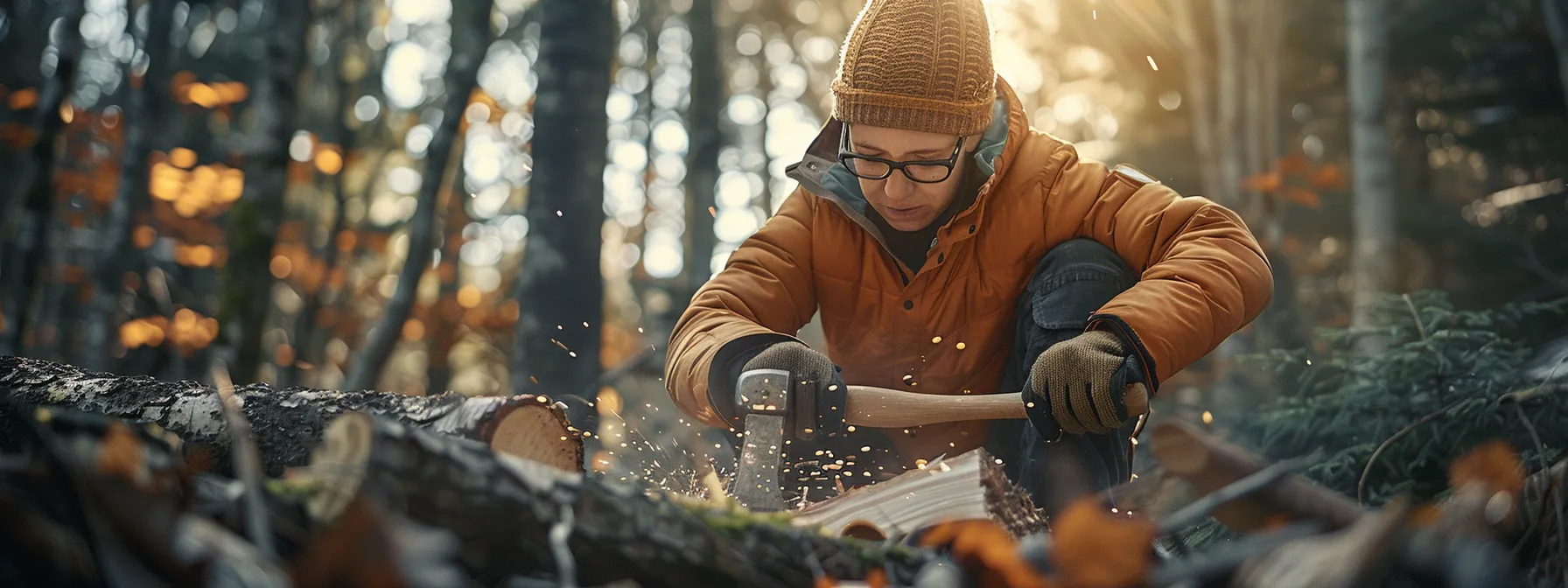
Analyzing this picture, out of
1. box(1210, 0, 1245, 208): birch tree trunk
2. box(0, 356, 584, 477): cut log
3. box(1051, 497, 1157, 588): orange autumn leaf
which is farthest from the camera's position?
box(1210, 0, 1245, 208): birch tree trunk

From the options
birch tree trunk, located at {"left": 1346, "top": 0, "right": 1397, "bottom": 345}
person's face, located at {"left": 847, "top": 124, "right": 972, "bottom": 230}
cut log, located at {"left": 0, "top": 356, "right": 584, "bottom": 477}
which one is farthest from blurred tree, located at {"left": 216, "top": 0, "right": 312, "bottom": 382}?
birch tree trunk, located at {"left": 1346, "top": 0, "right": 1397, "bottom": 345}

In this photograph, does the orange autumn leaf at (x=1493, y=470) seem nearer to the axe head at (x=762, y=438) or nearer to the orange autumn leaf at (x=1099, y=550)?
the orange autumn leaf at (x=1099, y=550)

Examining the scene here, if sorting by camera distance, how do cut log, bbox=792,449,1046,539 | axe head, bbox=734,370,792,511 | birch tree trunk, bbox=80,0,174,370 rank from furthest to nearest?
birch tree trunk, bbox=80,0,174,370, axe head, bbox=734,370,792,511, cut log, bbox=792,449,1046,539

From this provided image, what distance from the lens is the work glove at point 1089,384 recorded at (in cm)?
248

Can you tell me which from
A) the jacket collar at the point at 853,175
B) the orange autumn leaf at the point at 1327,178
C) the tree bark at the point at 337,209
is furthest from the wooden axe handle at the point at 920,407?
the orange autumn leaf at the point at 1327,178

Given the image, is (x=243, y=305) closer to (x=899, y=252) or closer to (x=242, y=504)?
(x=899, y=252)

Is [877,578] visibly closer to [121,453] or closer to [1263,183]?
[121,453]

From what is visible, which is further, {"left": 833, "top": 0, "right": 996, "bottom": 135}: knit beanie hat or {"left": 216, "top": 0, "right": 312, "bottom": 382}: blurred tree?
{"left": 216, "top": 0, "right": 312, "bottom": 382}: blurred tree

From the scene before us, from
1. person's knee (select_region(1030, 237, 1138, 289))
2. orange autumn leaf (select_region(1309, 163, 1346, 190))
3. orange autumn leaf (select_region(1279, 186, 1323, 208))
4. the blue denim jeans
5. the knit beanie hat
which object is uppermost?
the knit beanie hat

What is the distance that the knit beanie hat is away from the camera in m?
3.01

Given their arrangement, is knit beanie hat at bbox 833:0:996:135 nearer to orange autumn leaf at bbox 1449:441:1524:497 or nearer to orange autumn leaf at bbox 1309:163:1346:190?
orange autumn leaf at bbox 1449:441:1524:497

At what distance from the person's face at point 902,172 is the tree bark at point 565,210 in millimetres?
2226

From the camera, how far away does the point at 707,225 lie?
37.3 ft

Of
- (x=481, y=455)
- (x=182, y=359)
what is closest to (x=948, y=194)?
(x=481, y=455)
